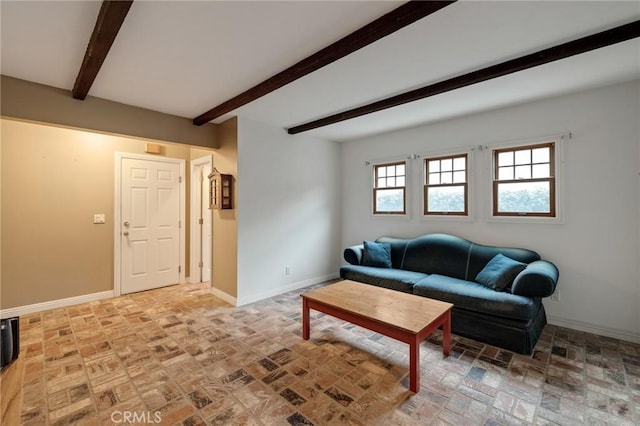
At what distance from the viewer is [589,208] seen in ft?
9.74

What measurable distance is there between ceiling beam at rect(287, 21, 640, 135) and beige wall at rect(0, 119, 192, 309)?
12.1 feet

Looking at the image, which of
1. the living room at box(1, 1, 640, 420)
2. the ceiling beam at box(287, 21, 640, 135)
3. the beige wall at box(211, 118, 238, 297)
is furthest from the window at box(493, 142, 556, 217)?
the beige wall at box(211, 118, 238, 297)

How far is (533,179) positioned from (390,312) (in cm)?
251

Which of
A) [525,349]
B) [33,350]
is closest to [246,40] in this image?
[33,350]

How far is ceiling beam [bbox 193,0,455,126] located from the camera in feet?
5.59

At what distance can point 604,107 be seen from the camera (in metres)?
2.88

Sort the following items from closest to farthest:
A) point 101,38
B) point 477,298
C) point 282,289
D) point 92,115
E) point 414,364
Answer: point 101,38, point 414,364, point 477,298, point 92,115, point 282,289

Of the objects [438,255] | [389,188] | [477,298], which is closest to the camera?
[477,298]

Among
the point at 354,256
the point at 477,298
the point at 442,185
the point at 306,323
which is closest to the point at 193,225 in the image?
the point at 354,256

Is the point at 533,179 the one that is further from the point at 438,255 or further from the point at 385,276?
the point at 385,276

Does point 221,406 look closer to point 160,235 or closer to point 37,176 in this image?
point 160,235

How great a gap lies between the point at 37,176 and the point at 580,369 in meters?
6.12

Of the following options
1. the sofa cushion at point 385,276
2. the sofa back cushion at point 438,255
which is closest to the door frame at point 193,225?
the sofa cushion at point 385,276

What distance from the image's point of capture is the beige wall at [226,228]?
3820 mm
